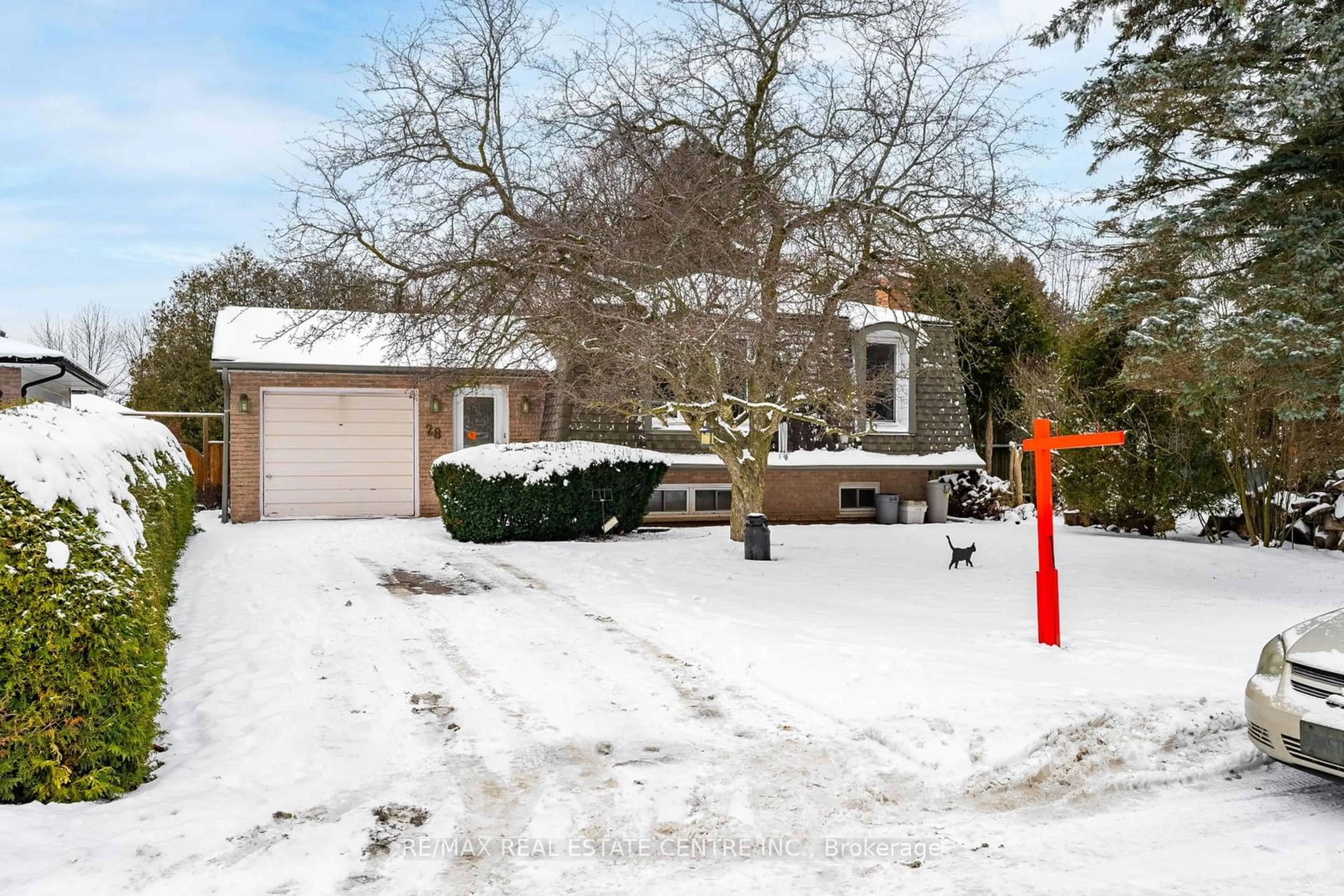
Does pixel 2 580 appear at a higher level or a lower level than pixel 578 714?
higher

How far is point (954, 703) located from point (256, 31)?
1219 cm

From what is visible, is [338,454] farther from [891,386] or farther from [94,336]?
[94,336]

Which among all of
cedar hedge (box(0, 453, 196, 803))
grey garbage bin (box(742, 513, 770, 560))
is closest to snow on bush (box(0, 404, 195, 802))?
cedar hedge (box(0, 453, 196, 803))

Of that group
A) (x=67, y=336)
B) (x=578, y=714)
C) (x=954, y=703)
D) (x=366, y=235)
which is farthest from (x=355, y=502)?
(x=67, y=336)

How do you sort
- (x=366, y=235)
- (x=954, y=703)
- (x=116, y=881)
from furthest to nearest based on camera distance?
(x=366, y=235)
(x=954, y=703)
(x=116, y=881)

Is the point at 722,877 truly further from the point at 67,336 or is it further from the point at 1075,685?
the point at 67,336

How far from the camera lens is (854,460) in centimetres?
1717

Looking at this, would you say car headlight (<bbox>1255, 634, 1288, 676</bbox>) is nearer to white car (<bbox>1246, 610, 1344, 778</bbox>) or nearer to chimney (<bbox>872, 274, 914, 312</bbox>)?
white car (<bbox>1246, 610, 1344, 778</bbox>)

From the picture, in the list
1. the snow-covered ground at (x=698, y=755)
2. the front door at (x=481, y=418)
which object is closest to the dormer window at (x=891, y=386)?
the front door at (x=481, y=418)

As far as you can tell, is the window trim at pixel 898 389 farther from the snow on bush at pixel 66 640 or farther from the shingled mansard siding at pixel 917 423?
the snow on bush at pixel 66 640

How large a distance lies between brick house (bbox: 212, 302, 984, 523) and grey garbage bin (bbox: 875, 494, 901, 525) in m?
0.39

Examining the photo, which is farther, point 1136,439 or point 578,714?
point 1136,439

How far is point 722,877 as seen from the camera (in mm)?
3287

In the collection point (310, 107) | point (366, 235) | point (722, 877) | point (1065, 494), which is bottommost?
point (722, 877)
